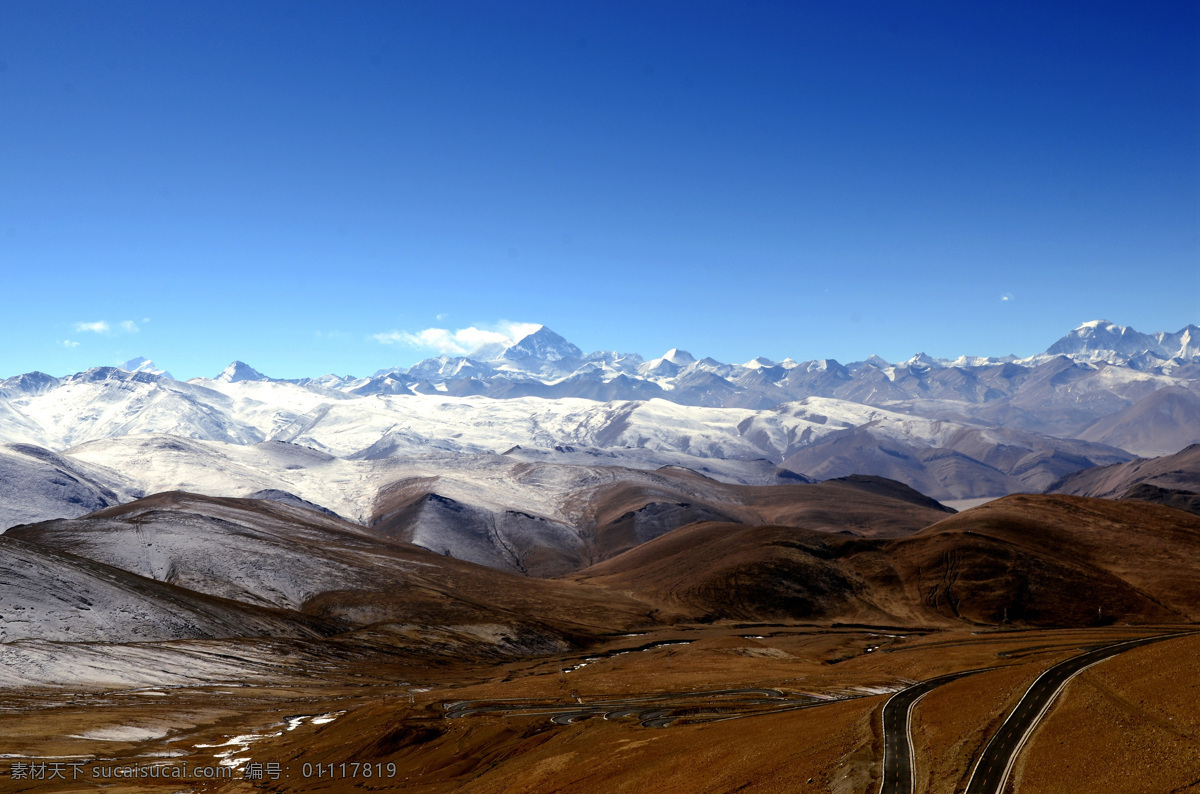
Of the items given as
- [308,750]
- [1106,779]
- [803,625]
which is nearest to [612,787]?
[1106,779]

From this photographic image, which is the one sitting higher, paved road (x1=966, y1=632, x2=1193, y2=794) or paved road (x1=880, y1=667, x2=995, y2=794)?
paved road (x1=966, y1=632, x2=1193, y2=794)

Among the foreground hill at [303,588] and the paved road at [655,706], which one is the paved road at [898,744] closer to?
the paved road at [655,706]

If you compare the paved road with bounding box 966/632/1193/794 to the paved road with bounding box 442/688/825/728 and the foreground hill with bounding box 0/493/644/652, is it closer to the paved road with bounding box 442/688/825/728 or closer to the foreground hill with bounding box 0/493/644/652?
the paved road with bounding box 442/688/825/728

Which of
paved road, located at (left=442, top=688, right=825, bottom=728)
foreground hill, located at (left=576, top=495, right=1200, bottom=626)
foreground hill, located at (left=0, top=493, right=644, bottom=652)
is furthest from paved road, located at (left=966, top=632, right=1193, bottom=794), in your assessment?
foreground hill, located at (left=576, top=495, right=1200, bottom=626)

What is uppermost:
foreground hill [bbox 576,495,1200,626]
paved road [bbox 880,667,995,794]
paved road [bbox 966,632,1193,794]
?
paved road [bbox 966,632,1193,794]

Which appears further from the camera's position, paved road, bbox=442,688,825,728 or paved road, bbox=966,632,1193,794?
paved road, bbox=442,688,825,728

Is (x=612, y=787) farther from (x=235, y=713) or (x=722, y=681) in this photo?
(x=235, y=713)

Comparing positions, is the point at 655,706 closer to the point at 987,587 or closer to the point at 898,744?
the point at 898,744
